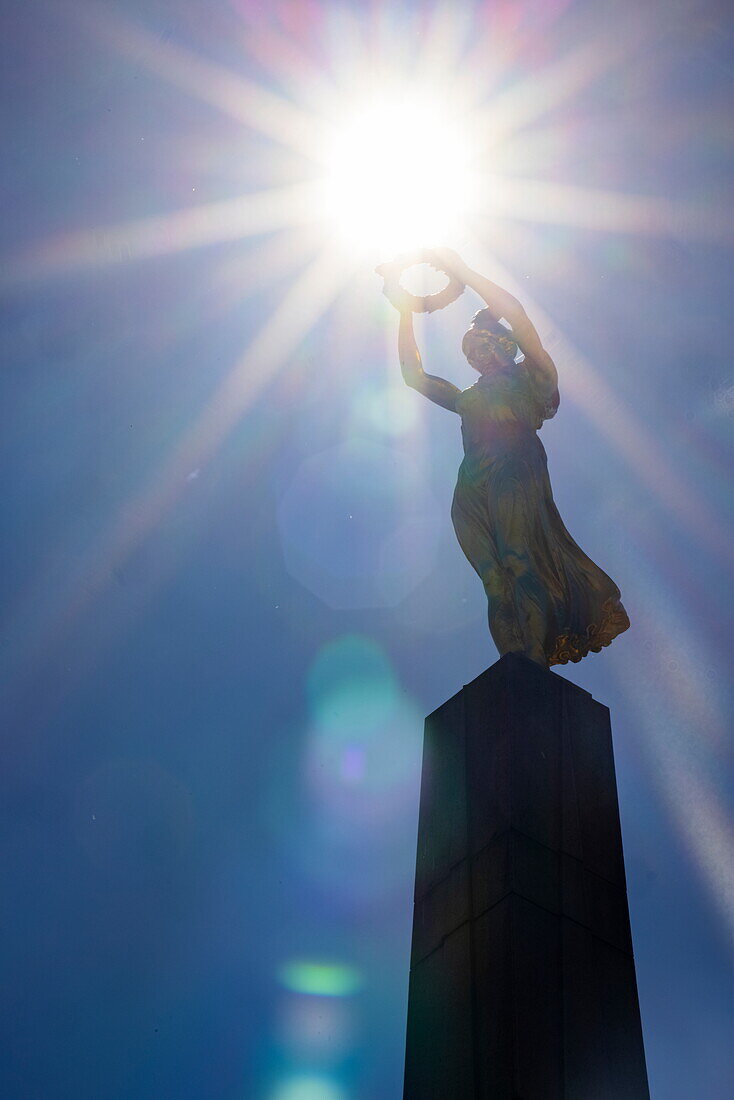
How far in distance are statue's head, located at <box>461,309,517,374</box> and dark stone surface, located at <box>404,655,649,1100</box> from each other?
2.99 m

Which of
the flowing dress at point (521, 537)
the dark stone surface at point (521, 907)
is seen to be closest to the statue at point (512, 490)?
the flowing dress at point (521, 537)

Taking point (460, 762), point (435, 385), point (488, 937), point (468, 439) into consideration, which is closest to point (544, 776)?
point (460, 762)

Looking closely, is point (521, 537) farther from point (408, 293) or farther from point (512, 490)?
point (408, 293)

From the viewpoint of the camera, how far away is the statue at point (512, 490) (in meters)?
8.89

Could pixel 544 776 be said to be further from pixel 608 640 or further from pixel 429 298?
pixel 429 298

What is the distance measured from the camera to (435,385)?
33.7 ft

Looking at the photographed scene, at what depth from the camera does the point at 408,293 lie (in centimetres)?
1070

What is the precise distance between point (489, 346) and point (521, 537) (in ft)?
5.98

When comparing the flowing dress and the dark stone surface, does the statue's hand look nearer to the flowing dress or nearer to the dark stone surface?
the flowing dress

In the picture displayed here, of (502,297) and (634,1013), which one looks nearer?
(634,1013)

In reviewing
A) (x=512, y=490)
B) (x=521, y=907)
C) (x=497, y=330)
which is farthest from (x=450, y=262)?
(x=521, y=907)

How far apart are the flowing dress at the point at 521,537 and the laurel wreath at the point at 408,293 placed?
3.20 feet

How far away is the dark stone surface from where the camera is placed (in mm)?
6129

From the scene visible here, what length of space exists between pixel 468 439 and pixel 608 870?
392 centimetres
